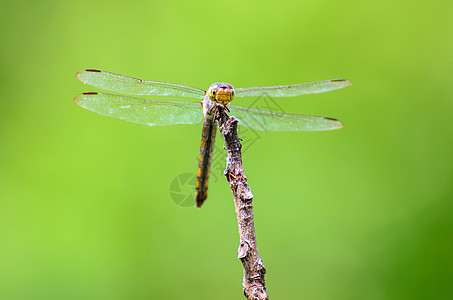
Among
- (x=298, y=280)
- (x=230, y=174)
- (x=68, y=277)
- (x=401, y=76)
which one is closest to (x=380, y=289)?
(x=298, y=280)

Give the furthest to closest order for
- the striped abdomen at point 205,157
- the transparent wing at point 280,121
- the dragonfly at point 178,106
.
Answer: the transparent wing at point 280,121
the dragonfly at point 178,106
the striped abdomen at point 205,157

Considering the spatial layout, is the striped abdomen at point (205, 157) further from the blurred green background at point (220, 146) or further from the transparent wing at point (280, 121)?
the blurred green background at point (220, 146)

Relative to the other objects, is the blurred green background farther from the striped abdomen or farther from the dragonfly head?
→ the dragonfly head

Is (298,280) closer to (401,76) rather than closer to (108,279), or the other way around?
(108,279)

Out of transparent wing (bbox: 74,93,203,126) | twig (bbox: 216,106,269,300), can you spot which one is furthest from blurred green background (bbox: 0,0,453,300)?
twig (bbox: 216,106,269,300)

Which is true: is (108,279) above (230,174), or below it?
below

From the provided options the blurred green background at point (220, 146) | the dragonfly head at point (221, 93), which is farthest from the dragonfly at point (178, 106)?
the blurred green background at point (220, 146)
